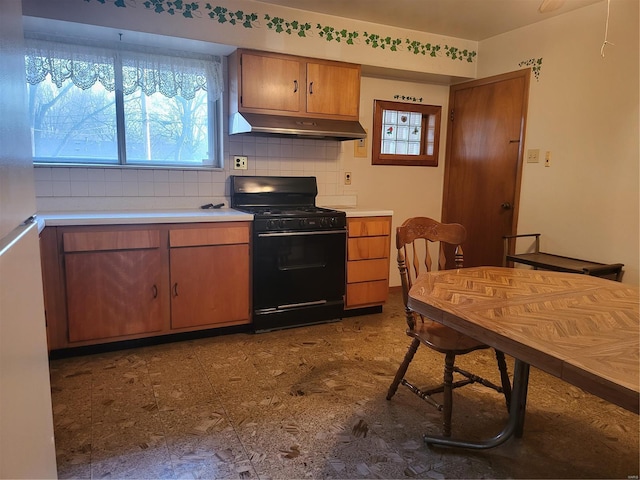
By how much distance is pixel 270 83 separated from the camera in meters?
3.31

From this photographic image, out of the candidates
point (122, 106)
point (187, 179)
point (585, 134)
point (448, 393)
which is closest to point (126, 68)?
point (122, 106)

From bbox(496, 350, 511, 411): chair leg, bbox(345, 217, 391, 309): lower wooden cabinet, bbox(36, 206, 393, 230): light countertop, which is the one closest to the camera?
bbox(496, 350, 511, 411): chair leg

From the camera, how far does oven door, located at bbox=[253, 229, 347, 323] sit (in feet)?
10.5

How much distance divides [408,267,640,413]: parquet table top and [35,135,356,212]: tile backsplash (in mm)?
2087

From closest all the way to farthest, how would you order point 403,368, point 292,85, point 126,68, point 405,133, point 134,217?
point 403,368, point 134,217, point 126,68, point 292,85, point 405,133

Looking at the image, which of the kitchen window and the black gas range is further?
the black gas range

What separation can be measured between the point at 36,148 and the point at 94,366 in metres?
1.54

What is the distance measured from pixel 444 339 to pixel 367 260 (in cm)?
165

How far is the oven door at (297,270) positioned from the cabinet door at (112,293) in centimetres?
70

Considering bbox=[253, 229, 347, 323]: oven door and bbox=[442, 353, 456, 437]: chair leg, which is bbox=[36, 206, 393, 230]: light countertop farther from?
bbox=[442, 353, 456, 437]: chair leg

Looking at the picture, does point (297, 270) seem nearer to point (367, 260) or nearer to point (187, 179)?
point (367, 260)

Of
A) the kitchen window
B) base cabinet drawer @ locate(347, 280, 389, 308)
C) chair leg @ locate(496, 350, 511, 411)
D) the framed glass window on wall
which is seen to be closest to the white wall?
the framed glass window on wall

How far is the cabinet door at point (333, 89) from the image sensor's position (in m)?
3.46

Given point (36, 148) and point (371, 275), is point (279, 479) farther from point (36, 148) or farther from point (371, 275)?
point (36, 148)
